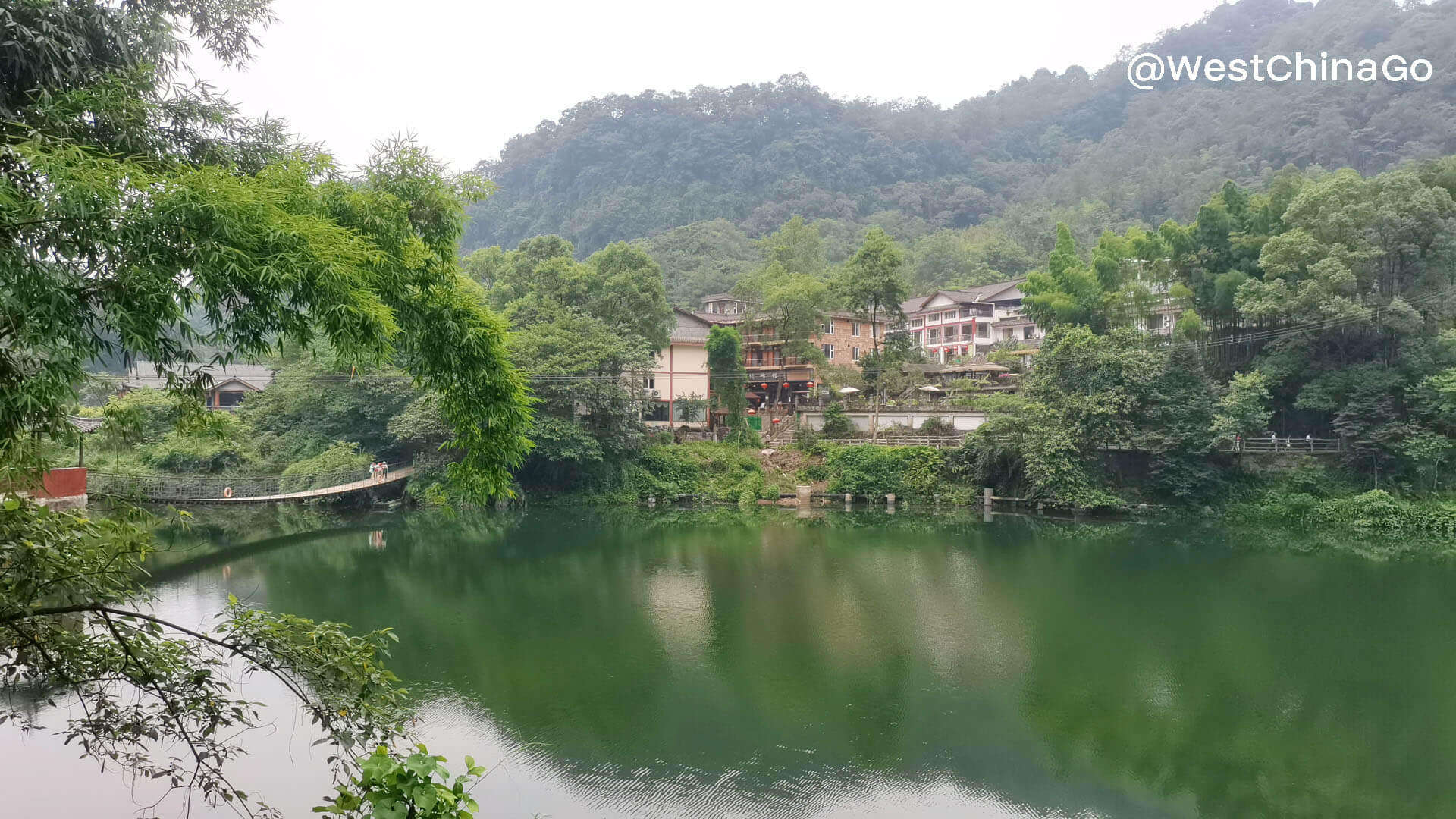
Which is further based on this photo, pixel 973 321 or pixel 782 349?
pixel 973 321

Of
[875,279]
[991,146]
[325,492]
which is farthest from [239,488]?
[991,146]

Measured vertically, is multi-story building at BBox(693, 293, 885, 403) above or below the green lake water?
above

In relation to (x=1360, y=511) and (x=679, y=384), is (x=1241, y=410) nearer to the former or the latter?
(x=1360, y=511)

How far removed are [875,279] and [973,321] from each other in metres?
12.3

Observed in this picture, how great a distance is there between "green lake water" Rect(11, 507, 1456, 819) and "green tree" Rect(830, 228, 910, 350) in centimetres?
1149

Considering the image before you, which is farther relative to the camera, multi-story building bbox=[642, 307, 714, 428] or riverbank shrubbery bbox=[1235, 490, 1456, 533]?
multi-story building bbox=[642, 307, 714, 428]

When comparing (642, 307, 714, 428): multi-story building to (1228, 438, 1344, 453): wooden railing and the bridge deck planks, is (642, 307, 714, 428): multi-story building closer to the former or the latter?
the bridge deck planks

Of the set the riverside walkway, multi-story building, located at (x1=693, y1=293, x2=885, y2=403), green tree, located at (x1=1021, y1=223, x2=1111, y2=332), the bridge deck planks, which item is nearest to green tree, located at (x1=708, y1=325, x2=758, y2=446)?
multi-story building, located at (x1=693, y1=293, x2=885, y2=403)

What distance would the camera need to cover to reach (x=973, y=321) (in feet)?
131

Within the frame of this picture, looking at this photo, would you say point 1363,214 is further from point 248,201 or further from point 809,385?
point 248,201

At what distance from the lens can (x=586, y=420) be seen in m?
27.8

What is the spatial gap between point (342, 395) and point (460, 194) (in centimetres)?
2158

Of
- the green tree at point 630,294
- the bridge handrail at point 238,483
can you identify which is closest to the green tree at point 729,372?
the green tree at point 630,294

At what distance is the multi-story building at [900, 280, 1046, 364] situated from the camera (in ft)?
129
